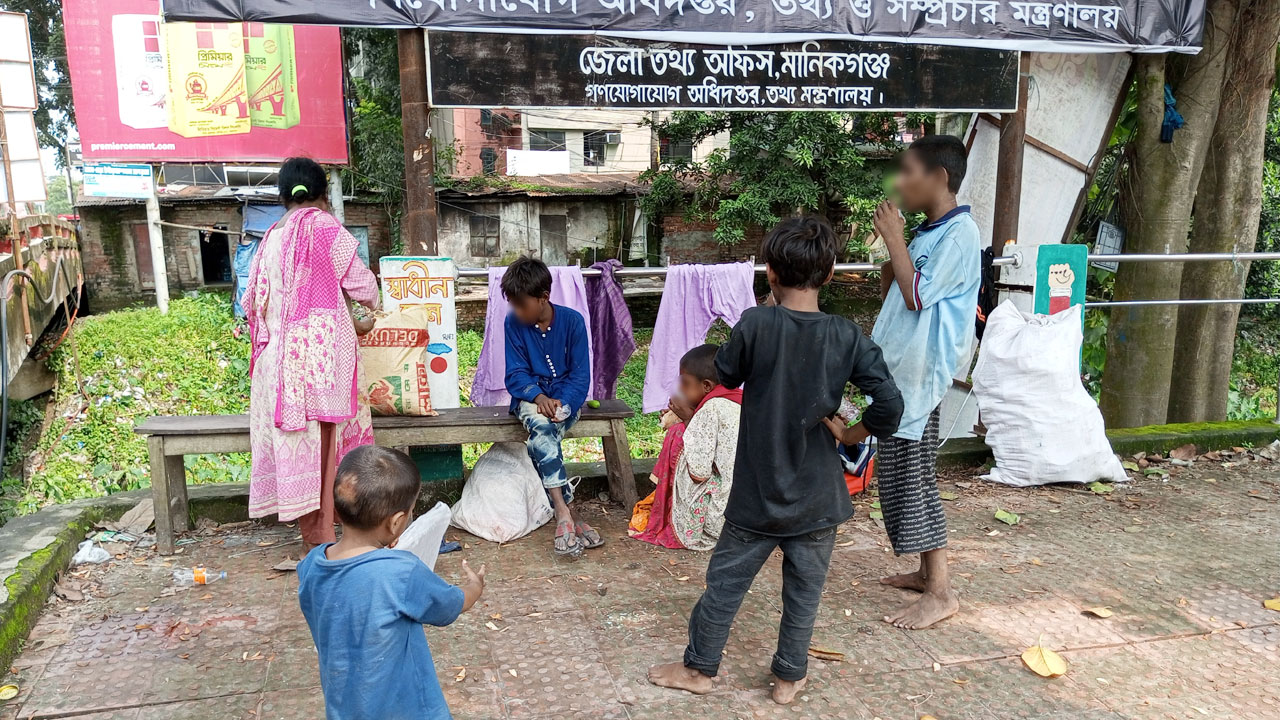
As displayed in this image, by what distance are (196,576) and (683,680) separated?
90.6 inches

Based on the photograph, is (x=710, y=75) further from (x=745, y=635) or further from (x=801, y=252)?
(x=745, y=635)

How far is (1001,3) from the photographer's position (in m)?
4.79

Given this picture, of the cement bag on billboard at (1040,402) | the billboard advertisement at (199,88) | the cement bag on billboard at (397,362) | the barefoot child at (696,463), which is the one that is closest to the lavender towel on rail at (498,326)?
the cement bag on billboard at (397,362)

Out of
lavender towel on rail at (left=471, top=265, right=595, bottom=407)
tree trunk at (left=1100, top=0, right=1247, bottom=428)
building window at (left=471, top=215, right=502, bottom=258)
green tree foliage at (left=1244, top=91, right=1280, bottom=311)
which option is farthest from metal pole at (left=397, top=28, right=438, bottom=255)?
building window at (left=471, top=215, right=502, bottom=258)

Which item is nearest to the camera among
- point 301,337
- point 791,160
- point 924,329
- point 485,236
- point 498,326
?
point 924,329

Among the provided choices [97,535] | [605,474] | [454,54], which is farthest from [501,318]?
[97,535]

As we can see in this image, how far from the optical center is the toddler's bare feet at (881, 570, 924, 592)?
3.51 metres

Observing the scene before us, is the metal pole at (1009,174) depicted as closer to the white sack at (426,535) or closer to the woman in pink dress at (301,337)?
the woman in pink dress at (301,337)

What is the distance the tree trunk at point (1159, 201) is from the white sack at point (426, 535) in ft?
17.4

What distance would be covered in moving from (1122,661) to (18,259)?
11.6 meters

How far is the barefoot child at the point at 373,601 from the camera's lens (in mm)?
1939

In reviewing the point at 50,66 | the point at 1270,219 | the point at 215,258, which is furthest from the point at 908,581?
the point at 50,66

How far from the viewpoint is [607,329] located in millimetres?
4848

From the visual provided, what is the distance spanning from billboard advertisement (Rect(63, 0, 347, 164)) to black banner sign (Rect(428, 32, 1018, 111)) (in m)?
12.6
